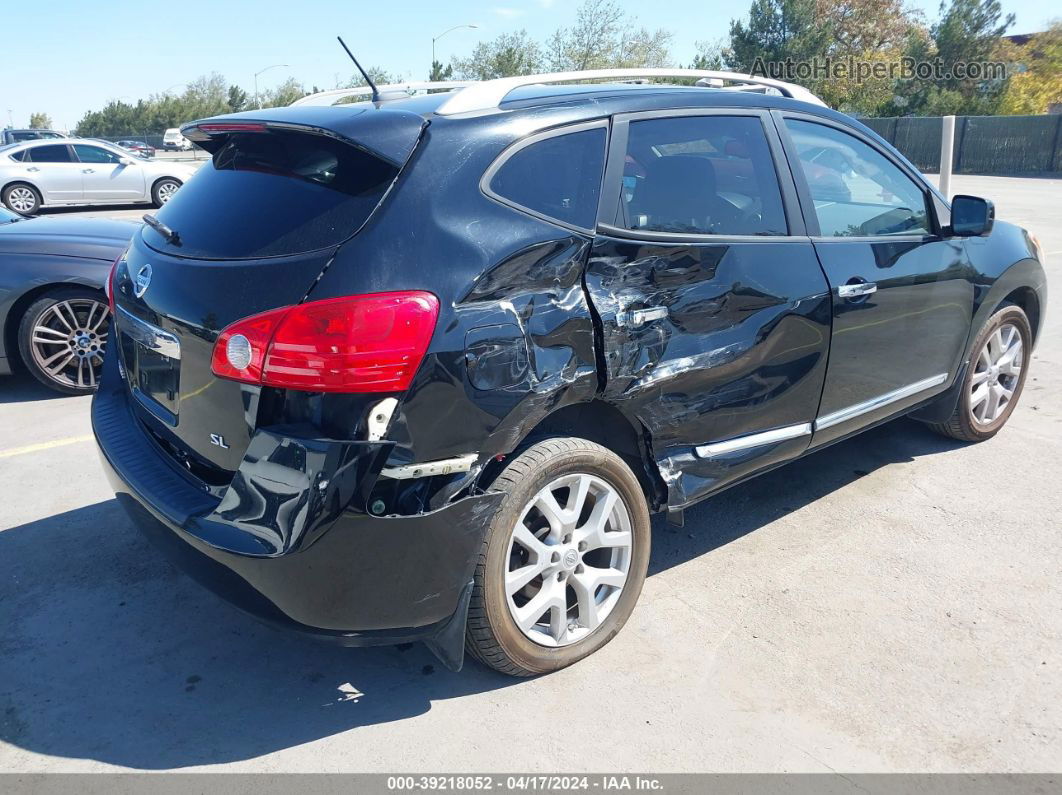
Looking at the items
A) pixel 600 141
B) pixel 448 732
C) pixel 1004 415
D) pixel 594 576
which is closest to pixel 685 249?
pixel 600 141

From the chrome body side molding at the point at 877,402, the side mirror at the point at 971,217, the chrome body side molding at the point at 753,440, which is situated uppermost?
the side mirror at the point at 971,217

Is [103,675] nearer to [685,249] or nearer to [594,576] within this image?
[594,576]

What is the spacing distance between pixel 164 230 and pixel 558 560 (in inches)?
70.2

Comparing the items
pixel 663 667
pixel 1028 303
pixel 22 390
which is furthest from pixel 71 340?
pixel 1028 303

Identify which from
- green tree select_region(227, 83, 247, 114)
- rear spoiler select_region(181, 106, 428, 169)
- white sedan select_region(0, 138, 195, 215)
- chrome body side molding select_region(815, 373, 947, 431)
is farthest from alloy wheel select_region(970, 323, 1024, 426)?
green tree select_region(227, 83, 247, 114)

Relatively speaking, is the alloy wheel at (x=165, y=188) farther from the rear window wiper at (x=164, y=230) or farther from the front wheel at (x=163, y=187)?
the rear window wiper at (x=164, y=230)

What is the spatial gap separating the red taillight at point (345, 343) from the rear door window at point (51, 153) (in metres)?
19.8

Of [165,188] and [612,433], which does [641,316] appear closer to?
[612,433]

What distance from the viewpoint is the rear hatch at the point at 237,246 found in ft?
8.45

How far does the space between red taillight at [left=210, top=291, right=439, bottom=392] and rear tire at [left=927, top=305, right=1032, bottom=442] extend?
348cm

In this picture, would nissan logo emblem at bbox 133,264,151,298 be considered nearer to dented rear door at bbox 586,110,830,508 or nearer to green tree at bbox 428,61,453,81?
dented rear door at bbox 586,110,830,508

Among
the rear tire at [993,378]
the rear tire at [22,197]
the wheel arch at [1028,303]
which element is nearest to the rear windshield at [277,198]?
the rear tire at [993,378]

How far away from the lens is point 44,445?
5078mm
